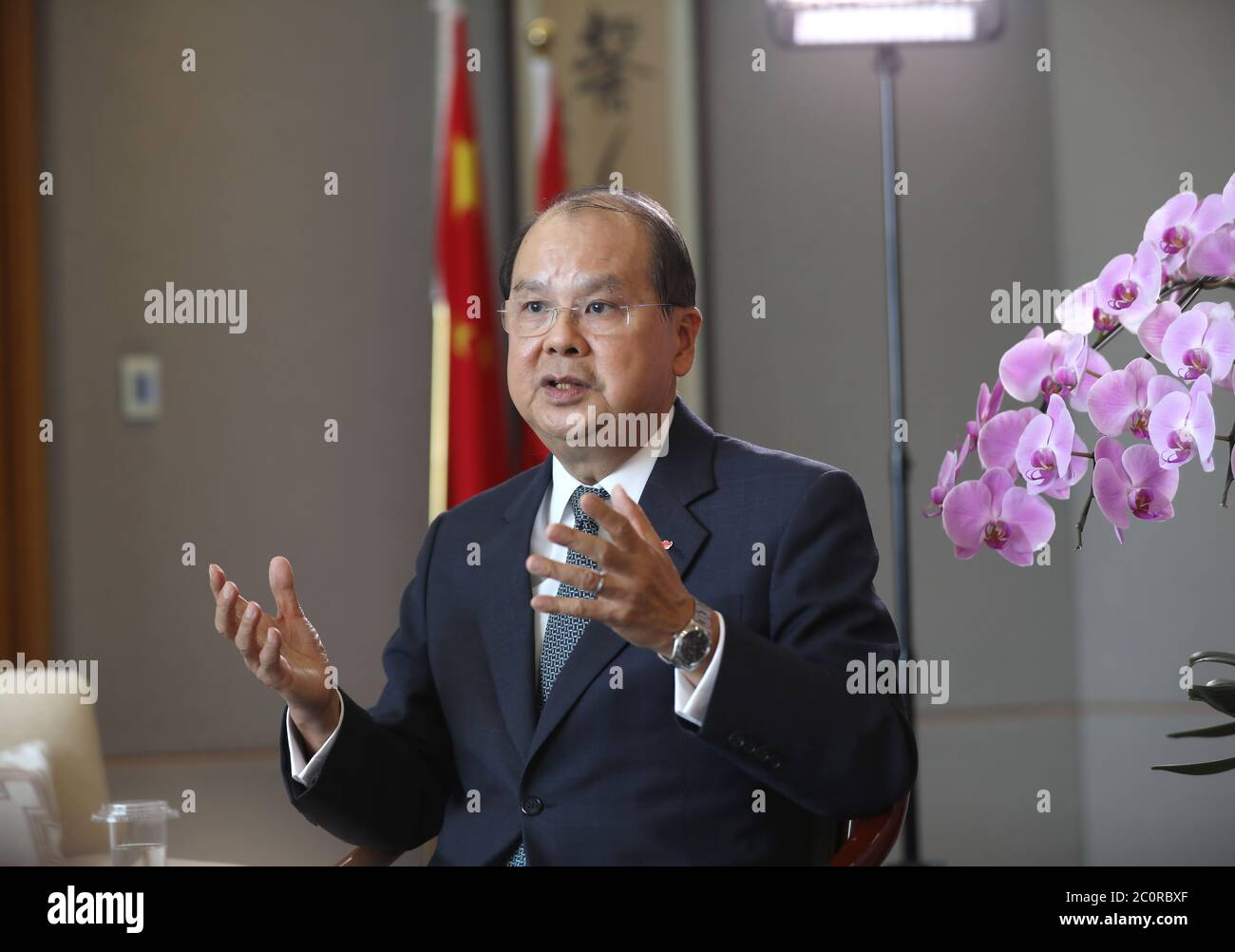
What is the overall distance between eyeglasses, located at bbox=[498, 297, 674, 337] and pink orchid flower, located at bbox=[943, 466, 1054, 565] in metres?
0.72

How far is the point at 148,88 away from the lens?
3.53 m

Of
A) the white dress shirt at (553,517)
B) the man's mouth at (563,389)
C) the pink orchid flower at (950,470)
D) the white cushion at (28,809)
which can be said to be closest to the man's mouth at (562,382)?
the man's mouth at (563,389)

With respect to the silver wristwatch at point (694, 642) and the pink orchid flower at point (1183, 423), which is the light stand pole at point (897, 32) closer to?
the silver wristwatch at point (694, 642)

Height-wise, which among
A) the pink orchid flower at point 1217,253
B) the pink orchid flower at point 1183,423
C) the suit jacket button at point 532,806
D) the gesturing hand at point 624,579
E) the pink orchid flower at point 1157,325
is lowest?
the suit jacket button at point 532,806

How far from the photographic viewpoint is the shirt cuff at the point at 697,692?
1.27m

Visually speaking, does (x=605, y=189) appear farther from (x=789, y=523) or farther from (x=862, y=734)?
(x=862, y=734)

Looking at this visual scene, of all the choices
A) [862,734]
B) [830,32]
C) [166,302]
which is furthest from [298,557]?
[862,734]

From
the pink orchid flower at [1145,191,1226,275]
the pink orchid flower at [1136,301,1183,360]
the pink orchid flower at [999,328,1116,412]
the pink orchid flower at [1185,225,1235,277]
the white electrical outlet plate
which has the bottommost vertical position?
the pink orchid flower at [999,328,1116,412]

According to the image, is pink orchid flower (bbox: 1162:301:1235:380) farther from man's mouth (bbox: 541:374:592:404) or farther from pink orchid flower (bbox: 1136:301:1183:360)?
man's mouth (bbox: 541:374:592:404)

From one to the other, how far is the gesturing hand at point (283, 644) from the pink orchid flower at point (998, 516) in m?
0.74

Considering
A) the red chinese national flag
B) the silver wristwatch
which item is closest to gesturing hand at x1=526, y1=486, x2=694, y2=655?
the silver wristwatch

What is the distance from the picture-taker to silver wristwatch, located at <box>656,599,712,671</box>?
1.24 m
